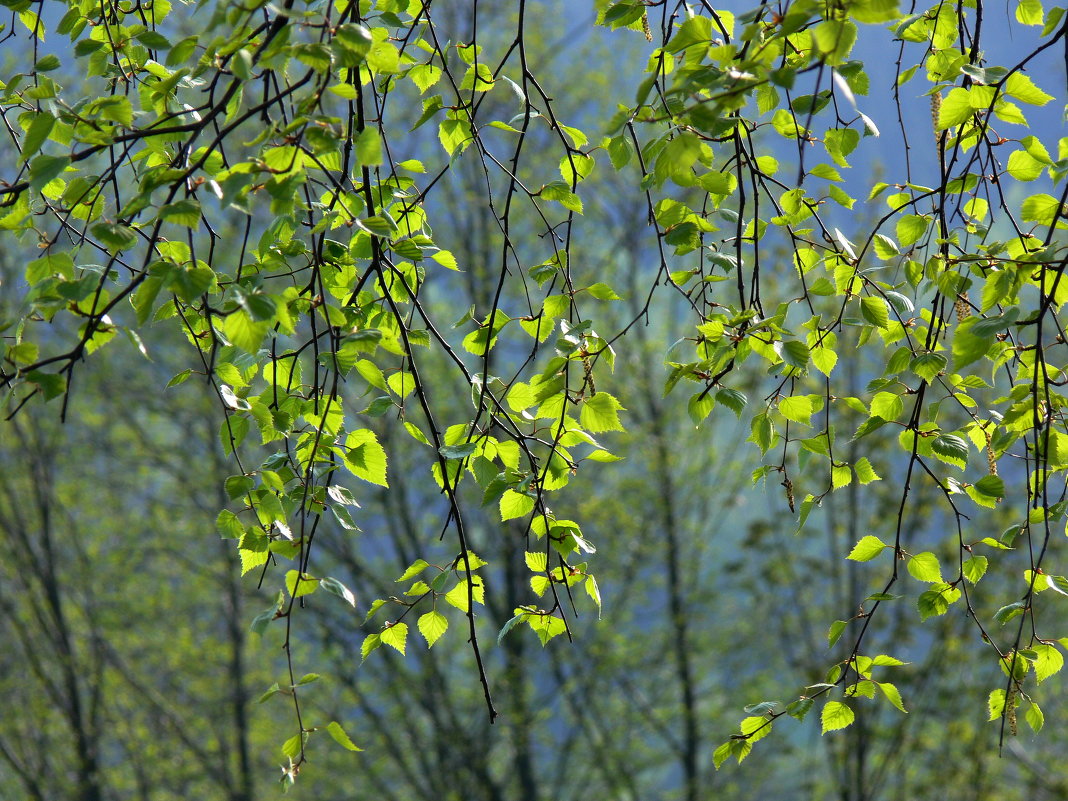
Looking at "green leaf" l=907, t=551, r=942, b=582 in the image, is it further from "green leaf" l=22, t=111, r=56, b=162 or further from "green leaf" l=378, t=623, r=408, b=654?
"green leaf" l=22, t=111, r=56, b=162

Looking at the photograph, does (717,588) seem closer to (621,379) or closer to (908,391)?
(621,379)

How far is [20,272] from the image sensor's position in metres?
10.8

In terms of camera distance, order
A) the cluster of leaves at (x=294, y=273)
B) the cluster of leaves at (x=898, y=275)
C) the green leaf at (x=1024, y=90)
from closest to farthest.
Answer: the cluster of leaves at (x=294, y=273)
the cluster of leaves at (x=898, y=275)
the green leaf at (x=1024, y=90)

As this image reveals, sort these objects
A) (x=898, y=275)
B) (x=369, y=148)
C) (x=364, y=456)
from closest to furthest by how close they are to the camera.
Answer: (x=369, y=148), (x=364, y=456), (x=898, y=275)

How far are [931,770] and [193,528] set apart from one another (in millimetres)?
7738

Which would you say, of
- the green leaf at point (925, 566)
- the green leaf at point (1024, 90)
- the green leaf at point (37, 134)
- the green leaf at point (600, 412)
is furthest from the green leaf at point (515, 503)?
the green leaf at point (1024, 90)

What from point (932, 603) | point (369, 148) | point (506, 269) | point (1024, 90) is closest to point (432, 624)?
point (506, 269)

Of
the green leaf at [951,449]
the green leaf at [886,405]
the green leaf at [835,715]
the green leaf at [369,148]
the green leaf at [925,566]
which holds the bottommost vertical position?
the green leaf at [835,715]

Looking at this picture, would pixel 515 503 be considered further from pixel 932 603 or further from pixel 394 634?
pixel 932 603

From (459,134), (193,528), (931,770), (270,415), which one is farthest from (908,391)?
(193,528)

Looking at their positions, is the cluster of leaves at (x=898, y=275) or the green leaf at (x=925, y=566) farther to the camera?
the green leaf at (x=925, y=566)

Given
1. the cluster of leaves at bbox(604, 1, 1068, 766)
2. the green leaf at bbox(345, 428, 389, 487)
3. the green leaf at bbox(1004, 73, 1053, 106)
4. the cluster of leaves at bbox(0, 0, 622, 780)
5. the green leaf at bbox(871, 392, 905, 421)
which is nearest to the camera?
the cluster of leaves at bbox(0, 0, 622, 780)

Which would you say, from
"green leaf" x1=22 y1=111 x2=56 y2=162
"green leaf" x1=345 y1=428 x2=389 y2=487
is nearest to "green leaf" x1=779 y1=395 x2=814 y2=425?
"green leaf" x1=345 y1=428 x2=389 y2=487

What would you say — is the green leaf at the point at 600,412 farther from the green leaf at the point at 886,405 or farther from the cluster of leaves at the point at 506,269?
the green leaf at the point at 886,405
